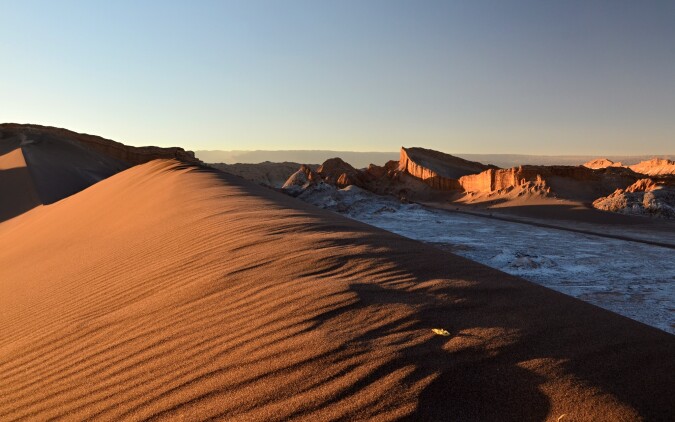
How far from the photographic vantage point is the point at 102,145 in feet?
108

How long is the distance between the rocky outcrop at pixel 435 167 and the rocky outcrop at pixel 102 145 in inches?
561

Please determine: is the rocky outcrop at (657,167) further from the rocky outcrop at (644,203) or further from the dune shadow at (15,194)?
the dune shadow at (15,194)

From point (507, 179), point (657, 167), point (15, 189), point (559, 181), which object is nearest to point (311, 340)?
point (15, 189)

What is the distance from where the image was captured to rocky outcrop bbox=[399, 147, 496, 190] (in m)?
30.0

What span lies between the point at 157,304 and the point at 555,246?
9.70 meters

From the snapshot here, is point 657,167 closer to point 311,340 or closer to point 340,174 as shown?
point 340,174

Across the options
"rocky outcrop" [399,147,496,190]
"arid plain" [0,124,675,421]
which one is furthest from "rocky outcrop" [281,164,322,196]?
"arid plain" [0,124,675,421]

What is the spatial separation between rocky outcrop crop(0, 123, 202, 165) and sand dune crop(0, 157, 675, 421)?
27.3 meters

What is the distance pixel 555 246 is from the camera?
10.7m

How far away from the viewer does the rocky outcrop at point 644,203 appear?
59.7 ft

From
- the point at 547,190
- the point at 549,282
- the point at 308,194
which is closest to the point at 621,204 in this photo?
the point at 547,190

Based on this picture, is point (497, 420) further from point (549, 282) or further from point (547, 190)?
point (547, 190)

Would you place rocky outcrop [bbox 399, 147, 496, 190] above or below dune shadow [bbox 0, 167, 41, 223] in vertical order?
above

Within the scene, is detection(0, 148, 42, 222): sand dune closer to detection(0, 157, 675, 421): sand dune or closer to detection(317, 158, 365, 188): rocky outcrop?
detection(0, 157, 675, 421): sand dune
